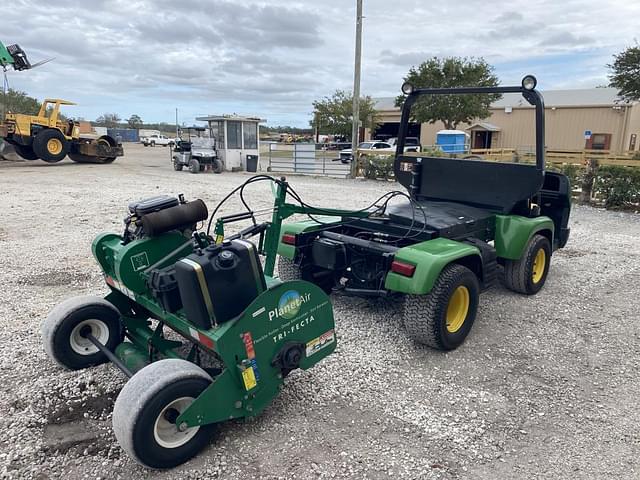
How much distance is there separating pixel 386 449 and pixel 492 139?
37.7 meters

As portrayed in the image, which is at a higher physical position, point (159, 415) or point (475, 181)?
point (475, 181)

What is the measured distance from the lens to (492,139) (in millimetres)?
37188

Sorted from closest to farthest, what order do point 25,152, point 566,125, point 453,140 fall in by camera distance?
point 25,152
point 453,140
point 566,125

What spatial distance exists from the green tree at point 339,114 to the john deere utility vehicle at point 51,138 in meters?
23.0

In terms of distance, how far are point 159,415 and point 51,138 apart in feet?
64.0

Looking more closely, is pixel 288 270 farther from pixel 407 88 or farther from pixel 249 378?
pixel 407 88

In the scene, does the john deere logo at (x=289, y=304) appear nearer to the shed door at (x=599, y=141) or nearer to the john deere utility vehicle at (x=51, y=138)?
the john deere utility vehicle at (x=51, y=138)

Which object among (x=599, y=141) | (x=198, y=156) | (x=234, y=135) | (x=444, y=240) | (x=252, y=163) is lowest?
(x=444, y=240)

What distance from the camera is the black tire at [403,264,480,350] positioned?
12.1 ft

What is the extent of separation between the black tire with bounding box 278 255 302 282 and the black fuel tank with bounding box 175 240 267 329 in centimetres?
183

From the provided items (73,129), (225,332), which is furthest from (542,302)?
(73,129)

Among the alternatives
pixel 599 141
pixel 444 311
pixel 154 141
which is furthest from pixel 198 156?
pixel 154 141

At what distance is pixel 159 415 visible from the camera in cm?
246

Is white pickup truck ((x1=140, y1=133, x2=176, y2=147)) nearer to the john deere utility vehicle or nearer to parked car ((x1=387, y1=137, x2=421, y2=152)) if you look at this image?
parked car ((x1=387, y1=137, x2=421, y2=152))
